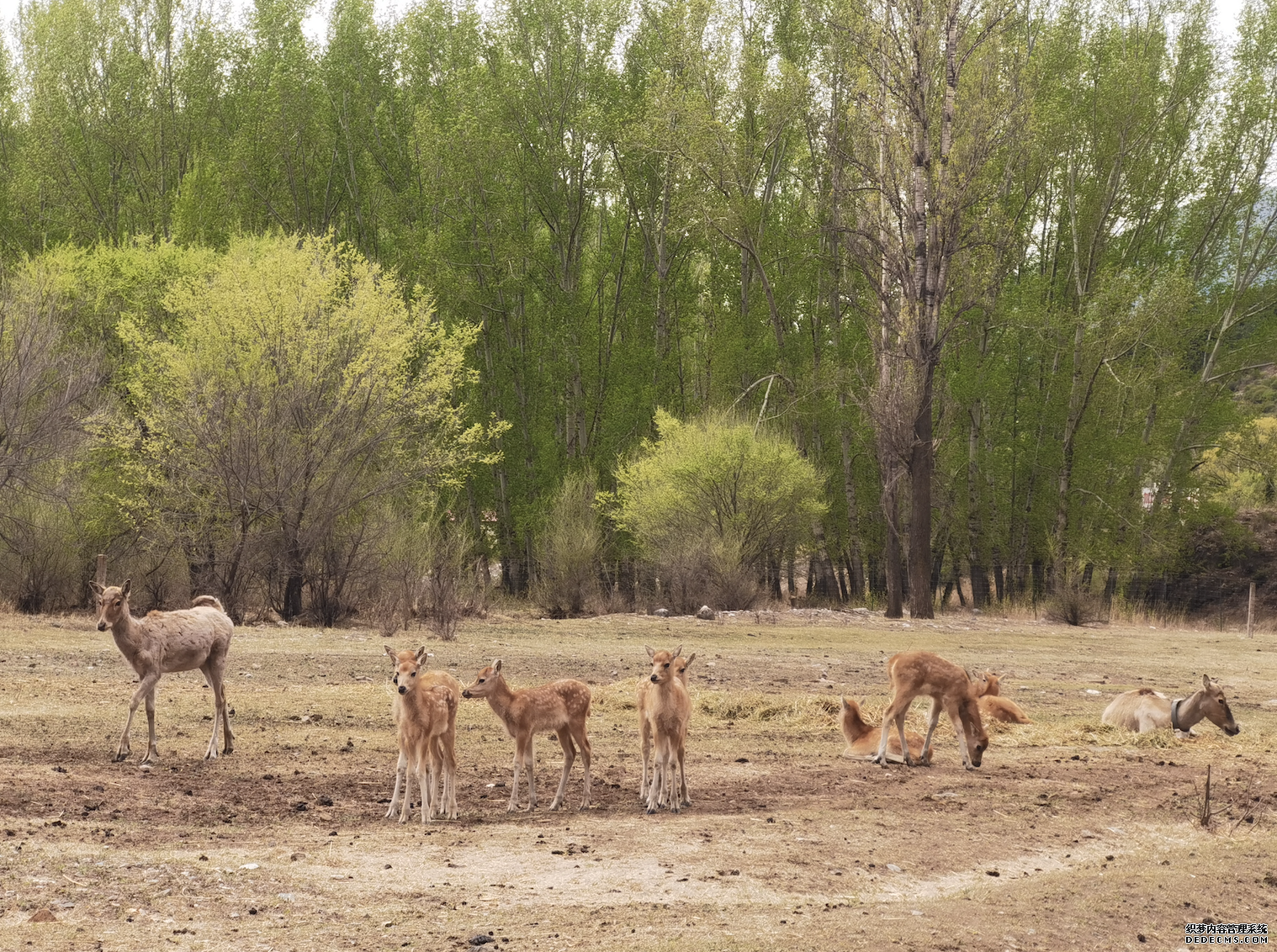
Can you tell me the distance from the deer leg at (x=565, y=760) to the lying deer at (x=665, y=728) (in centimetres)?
60

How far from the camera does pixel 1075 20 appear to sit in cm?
4534

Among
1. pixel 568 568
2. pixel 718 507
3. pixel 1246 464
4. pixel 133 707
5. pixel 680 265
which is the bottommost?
pixel 133 707

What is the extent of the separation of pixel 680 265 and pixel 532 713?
135 ft

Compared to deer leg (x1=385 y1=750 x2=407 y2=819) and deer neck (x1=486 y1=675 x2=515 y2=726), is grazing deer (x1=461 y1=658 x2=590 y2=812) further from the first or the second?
deer leg (x1=385 y1=750 x2=407 y2=819)

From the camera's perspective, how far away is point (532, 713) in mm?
9695

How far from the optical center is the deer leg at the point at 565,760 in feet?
31.7

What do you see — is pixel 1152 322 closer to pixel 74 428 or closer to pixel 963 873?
pixel 74 428

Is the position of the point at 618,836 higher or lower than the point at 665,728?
Result: lower

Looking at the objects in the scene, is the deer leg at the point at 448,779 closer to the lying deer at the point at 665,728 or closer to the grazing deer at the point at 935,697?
the lying deer at the point at 665,728

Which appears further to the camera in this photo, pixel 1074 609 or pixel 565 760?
pixel 1074 609

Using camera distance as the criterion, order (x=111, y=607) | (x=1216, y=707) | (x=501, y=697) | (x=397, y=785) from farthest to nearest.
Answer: (x=1216, y=707) → (x=111, y=607) → (x=501, y=697) → (x=397, y=785)

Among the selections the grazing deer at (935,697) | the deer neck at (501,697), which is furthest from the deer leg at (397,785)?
the grazing deer at (935,697)

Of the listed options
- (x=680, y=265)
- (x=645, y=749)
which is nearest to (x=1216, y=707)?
(x=645, y=749)

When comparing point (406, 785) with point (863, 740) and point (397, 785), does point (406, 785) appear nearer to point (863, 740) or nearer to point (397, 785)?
point (397, 785)
